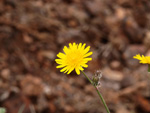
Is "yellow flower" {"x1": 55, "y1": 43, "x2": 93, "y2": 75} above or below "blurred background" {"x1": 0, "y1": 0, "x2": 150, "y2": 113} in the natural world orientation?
below

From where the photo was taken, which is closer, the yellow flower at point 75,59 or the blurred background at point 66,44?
the yellow flower at point 75,59

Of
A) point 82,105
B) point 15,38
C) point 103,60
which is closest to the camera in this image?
point 82,105

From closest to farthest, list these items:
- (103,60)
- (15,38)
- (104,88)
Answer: (104,88) → (15,38) → (103,60)

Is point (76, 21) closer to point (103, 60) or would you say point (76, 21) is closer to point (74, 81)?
point (103, 60)

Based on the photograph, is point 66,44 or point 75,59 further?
point 66,44

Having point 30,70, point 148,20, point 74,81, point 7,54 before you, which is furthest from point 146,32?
point 7,54

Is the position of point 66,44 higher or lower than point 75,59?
higher

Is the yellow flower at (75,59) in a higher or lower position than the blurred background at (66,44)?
lower

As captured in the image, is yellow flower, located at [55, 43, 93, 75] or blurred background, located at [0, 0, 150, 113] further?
blurred background, located at [0, 0, 150, 113]
